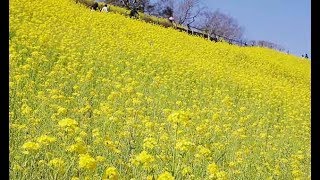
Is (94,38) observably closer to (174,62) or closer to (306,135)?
(174,62)

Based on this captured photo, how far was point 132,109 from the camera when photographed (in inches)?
226

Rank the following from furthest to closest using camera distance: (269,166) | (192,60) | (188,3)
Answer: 1. (188,3)
2. (192,60)
3. (269,166)

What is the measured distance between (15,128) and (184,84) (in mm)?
6502

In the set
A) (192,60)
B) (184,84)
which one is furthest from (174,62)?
(184,84)

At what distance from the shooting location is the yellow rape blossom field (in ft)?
12.5

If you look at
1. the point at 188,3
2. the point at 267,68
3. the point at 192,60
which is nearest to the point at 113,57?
the point at 192,60

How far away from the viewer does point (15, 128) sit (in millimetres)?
4410

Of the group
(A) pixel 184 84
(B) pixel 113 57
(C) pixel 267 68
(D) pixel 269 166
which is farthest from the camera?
(C) pixel 267 68

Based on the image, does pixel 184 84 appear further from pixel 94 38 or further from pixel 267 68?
pixel 267 68

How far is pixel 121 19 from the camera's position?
64.4 feet

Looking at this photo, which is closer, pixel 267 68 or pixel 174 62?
pixel 174 62

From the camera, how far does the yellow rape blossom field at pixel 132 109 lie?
3.79 metres
